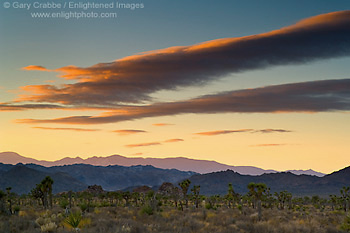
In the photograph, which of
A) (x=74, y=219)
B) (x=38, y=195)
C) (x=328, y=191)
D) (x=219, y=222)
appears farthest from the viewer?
(x=328, y=191)

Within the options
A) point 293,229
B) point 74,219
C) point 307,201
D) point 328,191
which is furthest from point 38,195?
point 328,191

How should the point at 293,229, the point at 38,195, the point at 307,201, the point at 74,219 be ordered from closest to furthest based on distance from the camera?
1. the point at 74,219
2. the point at 293,229
3. the point at 38,195
4. the point at 307,201

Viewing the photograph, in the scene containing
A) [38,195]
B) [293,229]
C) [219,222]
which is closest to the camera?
[293,229]

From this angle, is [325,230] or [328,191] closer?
[325,230]

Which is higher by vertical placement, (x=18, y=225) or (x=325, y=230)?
(x=18, y=225)

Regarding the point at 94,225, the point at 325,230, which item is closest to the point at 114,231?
the point at 94,225

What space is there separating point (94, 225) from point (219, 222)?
10376 millimetres

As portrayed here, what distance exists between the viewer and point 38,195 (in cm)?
5716

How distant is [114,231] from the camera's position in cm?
2073

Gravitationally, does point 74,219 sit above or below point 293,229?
above

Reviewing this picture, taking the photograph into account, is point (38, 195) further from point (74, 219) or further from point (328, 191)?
point (328, 191)

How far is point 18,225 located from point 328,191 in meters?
201

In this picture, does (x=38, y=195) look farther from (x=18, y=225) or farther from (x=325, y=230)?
(x=325, y=230)

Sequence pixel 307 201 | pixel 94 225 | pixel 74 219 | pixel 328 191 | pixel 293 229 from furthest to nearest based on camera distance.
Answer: pixel 328 191, pixel 307 201, pixel 293 229, pixel 94 225, pixel 74 219
